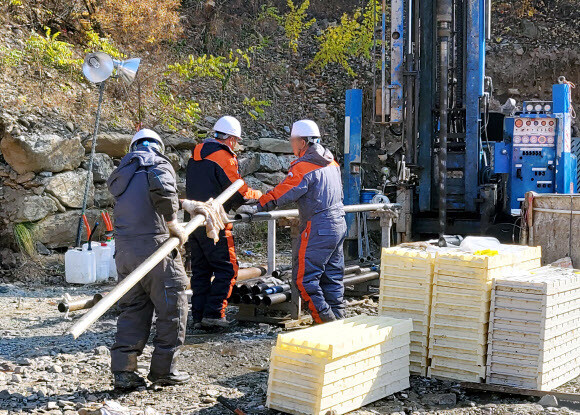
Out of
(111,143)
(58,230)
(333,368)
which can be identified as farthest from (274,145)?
(333,368)

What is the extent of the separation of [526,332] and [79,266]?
575cm

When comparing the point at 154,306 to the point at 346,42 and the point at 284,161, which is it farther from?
the point at 346,42

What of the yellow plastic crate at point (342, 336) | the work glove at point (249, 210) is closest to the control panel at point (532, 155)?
the work glove at point (249, 210)

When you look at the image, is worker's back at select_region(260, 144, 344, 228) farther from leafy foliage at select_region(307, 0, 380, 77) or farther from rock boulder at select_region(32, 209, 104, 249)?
leafy foliage at select_region(307, 0, 380, 77)

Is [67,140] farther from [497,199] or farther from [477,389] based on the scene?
[477,389]

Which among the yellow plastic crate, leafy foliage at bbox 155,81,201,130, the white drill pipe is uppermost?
leafy foliage at bbox 155,81,201,130

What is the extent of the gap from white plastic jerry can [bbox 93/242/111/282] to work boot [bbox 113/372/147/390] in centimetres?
436

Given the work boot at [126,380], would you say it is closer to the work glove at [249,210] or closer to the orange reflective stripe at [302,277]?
the orange reflective stripe at [302,277]

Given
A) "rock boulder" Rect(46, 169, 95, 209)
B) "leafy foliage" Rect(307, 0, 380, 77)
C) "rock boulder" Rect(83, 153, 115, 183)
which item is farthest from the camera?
"leafy foliage" Rect(307, 0, 380, 77)

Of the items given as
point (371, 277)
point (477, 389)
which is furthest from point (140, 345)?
point (371, 277)

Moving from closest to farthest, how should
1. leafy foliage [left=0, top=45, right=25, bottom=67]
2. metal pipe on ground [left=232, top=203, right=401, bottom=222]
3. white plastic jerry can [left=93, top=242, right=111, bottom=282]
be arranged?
1. metal pipe on ground [left=232, top=203, right=401, bottom=222]
2. white plastic jerry can [left=93, top=242, right=111, bottom=282]
3. leafy foliage [left=0, top=45, right=25, bottom=67]

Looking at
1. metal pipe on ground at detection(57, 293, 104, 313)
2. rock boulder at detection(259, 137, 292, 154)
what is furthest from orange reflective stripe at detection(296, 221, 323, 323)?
rock boulder at detection(259, 137, 292, 154)

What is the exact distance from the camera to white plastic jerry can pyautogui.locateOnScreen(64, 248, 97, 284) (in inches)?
361

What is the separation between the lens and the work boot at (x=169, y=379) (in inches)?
208
